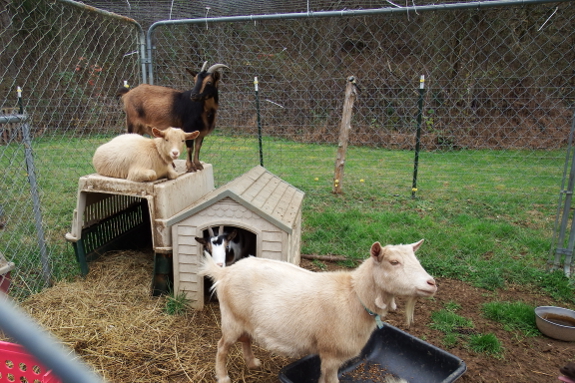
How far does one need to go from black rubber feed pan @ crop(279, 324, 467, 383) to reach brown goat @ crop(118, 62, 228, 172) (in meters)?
2.45

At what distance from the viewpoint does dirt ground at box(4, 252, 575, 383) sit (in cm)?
287

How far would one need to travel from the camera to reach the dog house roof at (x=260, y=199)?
3318 mm

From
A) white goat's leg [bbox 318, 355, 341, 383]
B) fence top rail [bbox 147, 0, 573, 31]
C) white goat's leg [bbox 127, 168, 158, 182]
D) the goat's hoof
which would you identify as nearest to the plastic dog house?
white goat's leg [bbox 127, 168, 158, 182]

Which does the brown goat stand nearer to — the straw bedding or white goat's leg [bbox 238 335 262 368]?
the straw bedding

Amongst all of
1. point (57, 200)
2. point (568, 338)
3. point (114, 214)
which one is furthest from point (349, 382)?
point (57, 200)

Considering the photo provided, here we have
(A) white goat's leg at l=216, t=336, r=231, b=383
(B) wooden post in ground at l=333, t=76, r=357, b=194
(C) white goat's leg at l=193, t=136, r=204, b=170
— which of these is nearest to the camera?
(A) white goat's leg at l=216, t=336, r=231, b=383

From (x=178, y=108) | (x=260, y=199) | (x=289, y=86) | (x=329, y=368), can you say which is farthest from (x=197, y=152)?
(x=289, y=86)

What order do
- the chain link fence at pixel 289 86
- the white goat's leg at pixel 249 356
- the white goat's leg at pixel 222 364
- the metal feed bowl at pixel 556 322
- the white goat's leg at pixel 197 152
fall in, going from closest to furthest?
the white goat's leg at pixel 222 364, the white goat's leg at pixel 249 356, the metal feed bowl at pixel 556 322, the white goat's leg at pixel 197 152, the chain link fence at pixel 289 86

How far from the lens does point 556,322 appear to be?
3441 mm

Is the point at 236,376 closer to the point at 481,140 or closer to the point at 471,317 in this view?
the point at 471,317

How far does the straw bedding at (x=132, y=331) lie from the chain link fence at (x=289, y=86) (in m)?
0.47

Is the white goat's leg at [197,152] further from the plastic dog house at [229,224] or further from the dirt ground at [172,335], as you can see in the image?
the dirt ground at [172,335]

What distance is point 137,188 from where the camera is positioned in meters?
3.61

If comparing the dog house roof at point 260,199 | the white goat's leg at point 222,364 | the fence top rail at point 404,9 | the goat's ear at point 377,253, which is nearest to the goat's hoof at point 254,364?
the white goat's leg at point 222,364
